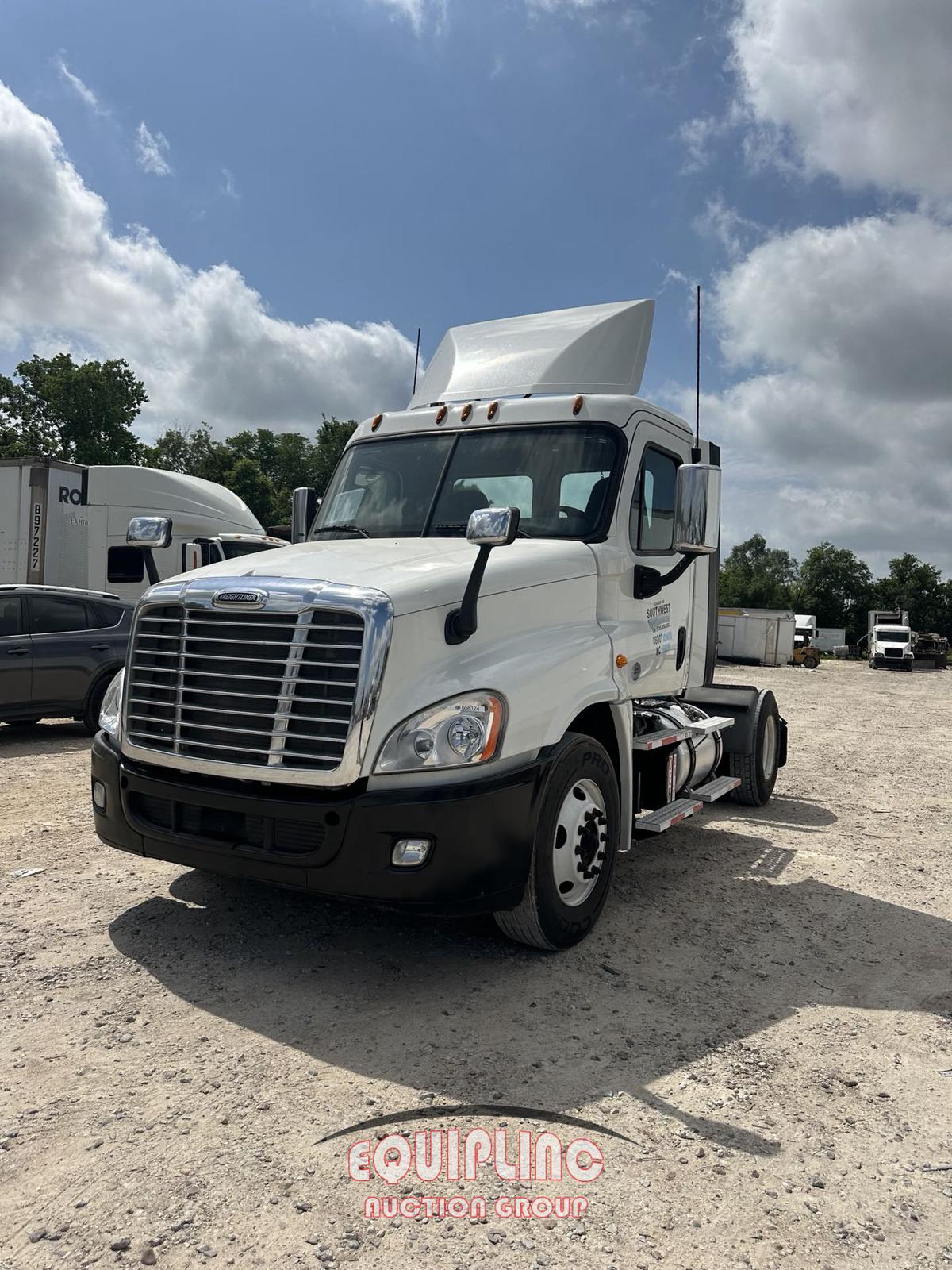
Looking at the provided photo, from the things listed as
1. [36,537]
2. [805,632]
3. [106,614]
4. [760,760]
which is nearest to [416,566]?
[760,760]

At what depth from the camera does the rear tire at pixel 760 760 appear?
795 cm

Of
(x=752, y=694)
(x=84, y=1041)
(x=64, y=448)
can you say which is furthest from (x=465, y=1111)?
(x=64, y=448)

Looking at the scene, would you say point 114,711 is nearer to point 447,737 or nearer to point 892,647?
point 447,737

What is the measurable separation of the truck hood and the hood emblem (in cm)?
12

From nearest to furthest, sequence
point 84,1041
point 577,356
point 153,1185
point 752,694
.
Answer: point 153,1185 < point 84,1041 < point 577,356 < point 752,694

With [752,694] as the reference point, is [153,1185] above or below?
below

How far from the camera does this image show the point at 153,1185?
2.67 m

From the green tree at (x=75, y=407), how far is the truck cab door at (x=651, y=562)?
5375 centimetres

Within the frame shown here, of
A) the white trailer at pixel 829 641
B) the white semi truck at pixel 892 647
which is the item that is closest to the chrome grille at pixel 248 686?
the white semi truck at pixel 892 647

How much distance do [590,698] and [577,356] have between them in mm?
2584

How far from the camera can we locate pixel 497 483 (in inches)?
210

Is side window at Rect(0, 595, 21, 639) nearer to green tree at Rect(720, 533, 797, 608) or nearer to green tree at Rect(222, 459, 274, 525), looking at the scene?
green tree at Rect(222, 459, 274, 525)

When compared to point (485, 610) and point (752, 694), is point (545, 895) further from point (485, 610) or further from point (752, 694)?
point (752, 694)

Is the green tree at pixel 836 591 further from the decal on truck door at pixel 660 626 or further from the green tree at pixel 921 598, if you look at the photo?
the decal on truck door at pixel 660 626
